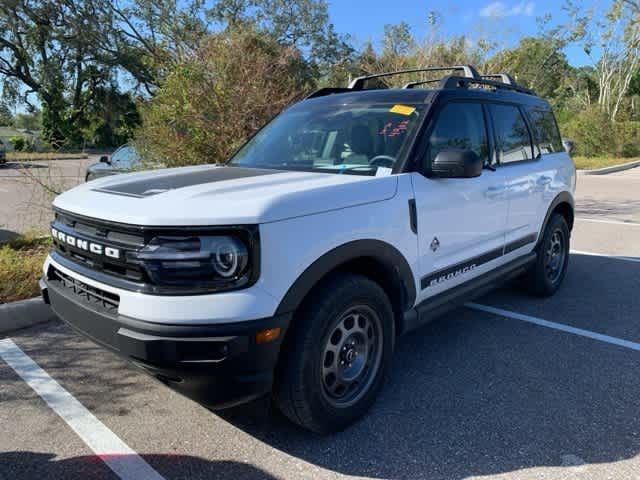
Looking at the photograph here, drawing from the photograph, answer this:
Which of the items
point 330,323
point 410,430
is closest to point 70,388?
point 330,323

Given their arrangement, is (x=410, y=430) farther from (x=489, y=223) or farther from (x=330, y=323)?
(x=489, y=223)

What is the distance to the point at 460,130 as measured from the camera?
145 inches

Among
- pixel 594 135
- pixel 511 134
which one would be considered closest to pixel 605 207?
pixel 511 134

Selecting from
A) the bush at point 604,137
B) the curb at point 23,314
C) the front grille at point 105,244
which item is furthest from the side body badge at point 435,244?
the bush at point 604,137

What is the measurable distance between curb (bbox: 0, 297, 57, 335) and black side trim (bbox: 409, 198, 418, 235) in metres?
3.23

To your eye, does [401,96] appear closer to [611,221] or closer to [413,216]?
[413,216]

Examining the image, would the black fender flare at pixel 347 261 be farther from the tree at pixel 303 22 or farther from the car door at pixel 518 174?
the tree at pixel 303 22

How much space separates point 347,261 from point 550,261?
128 inches

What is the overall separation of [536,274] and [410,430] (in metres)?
2.66

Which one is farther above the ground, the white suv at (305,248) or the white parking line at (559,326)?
the white suv at (305,248)

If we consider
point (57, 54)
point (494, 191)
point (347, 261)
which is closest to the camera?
point (347, 261)

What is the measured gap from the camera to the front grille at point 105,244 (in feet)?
7.72

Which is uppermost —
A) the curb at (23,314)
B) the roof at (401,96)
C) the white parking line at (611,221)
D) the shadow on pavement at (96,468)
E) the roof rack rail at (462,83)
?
the roof rack rail at (462,83)

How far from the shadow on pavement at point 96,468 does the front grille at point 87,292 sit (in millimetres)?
810
